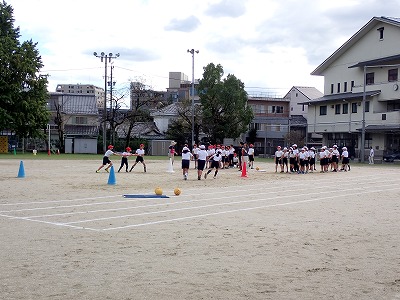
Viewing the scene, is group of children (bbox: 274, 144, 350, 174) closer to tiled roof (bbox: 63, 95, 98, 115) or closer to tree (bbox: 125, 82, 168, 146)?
tree (bbox: 125, 82, 168, 146)

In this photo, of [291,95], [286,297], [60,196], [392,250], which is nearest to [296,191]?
[60,196]

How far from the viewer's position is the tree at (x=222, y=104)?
2432 inches

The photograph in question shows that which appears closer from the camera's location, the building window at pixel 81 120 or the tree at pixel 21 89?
the tree at pixel 21 89

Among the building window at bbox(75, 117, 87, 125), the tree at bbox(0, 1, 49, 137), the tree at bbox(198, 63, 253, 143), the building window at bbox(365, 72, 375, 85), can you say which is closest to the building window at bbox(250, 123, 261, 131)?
the tree at bbox(198, 63, 253, 143)

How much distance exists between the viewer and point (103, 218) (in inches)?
474

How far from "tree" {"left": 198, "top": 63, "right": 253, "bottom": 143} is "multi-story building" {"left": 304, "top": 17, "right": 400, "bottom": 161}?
9.78m

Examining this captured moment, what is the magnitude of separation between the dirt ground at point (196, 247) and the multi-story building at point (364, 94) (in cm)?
3992

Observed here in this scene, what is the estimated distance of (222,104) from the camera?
62781 millimetres

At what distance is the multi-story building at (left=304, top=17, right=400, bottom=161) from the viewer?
54219 millimetres

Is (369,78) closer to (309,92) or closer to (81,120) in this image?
(309,92)

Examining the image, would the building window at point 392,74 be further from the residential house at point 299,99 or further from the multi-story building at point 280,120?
the residential house at point 299,99

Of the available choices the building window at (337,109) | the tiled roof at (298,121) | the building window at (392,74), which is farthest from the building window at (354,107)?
the tiled roof at (298,121)


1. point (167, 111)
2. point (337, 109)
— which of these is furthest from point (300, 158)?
point (167, 111)

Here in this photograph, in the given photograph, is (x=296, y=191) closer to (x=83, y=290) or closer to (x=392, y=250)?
(x=392, y=250)
